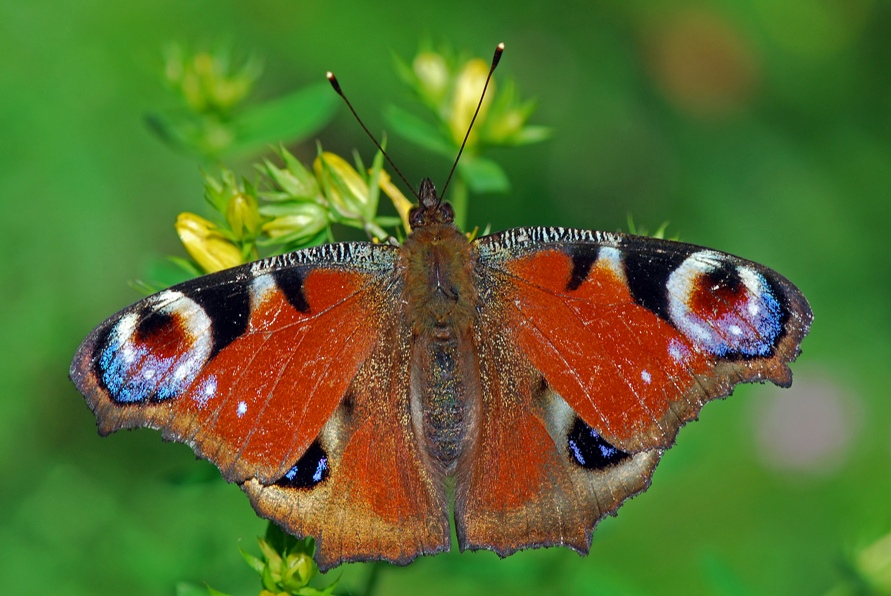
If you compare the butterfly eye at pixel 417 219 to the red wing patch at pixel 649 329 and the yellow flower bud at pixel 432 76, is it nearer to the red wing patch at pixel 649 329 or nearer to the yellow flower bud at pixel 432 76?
the red wing patch at pixel 649 329

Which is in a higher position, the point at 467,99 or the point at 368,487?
the point at 467,99

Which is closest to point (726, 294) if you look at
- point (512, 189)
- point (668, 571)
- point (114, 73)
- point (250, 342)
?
point (250, 342)

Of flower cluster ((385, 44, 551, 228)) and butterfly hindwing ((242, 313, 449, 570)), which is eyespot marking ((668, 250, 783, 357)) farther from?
flower cluster ((385, 44, 551, 228))

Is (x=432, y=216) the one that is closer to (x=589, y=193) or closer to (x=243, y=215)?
(x=243, y=215)

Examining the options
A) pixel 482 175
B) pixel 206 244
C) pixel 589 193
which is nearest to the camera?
pixel 206 244

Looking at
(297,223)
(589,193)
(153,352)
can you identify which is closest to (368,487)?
(153,352)

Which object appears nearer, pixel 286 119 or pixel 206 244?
pixel 206 244

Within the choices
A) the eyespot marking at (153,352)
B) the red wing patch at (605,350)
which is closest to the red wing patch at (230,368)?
the eyespot marking at (153,352)

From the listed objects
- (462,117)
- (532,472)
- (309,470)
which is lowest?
(532,472)
